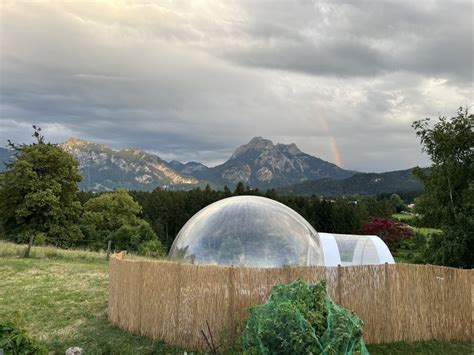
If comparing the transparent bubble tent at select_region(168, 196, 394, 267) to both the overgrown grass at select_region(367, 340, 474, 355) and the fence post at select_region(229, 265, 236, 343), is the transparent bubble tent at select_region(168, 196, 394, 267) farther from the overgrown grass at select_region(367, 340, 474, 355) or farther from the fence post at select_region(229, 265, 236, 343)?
the overgrown grass at select_region(367, 340, 474, 355)

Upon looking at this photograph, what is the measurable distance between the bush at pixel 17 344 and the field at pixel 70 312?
1888 mm

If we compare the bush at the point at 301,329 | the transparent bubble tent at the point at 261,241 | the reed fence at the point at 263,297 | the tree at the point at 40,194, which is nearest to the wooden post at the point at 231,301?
the reed fence at the point at 263,297

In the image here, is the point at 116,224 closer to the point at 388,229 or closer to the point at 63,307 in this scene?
the point at 388,229

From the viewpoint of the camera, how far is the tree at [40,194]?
3653cm

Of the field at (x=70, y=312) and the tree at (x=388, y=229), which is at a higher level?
the tree at (x=388, y=229)

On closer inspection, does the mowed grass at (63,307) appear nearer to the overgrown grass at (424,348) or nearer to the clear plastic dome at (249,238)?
the clear plastic dome at (249,238)

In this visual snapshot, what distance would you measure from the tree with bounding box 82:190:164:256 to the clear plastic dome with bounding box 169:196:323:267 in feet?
99.9

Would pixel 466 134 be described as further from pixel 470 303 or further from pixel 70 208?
pixel 70 208

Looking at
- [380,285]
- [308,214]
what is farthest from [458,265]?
[308,214]

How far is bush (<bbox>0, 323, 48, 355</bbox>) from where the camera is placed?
6285 mm

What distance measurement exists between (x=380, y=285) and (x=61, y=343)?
6.72 meters

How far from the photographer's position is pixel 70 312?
11227mm

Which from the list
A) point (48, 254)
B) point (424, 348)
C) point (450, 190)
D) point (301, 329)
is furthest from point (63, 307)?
point (450, 190)

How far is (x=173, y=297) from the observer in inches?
361
